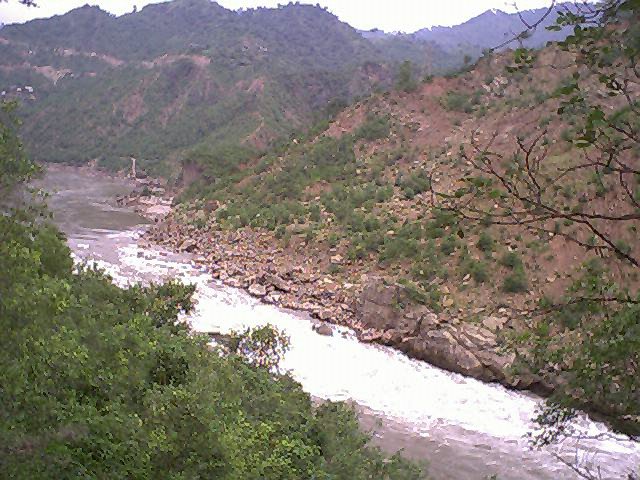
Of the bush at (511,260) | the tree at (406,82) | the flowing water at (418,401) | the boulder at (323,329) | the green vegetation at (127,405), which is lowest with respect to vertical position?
the flowing water at (418,401)

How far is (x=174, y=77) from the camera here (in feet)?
224

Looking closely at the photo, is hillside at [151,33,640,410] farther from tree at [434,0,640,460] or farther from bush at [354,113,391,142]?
tree at [434,0,640,460]

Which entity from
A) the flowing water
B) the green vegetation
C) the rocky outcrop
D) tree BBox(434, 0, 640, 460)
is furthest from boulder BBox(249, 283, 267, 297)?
tree BBox(434, 0, 640, 460)

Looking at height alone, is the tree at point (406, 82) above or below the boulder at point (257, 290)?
above

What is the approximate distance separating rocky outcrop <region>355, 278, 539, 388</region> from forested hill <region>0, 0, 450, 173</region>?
27329mm

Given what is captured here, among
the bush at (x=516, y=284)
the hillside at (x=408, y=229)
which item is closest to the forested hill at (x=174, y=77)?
the hillside at (x=408, y=229)

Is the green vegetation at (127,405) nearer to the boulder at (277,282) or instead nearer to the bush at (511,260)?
the boulder at (277,282)

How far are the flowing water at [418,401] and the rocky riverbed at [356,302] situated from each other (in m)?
0.36

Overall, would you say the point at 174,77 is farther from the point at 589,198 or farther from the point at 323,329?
the point at 589,198

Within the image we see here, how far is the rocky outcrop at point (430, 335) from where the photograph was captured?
1344 cm

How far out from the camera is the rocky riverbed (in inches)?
542

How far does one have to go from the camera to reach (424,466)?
909 centimetres

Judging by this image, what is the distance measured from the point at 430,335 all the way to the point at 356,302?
289cm

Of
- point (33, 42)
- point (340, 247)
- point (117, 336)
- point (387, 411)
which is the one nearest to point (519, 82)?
point (340, 247)
